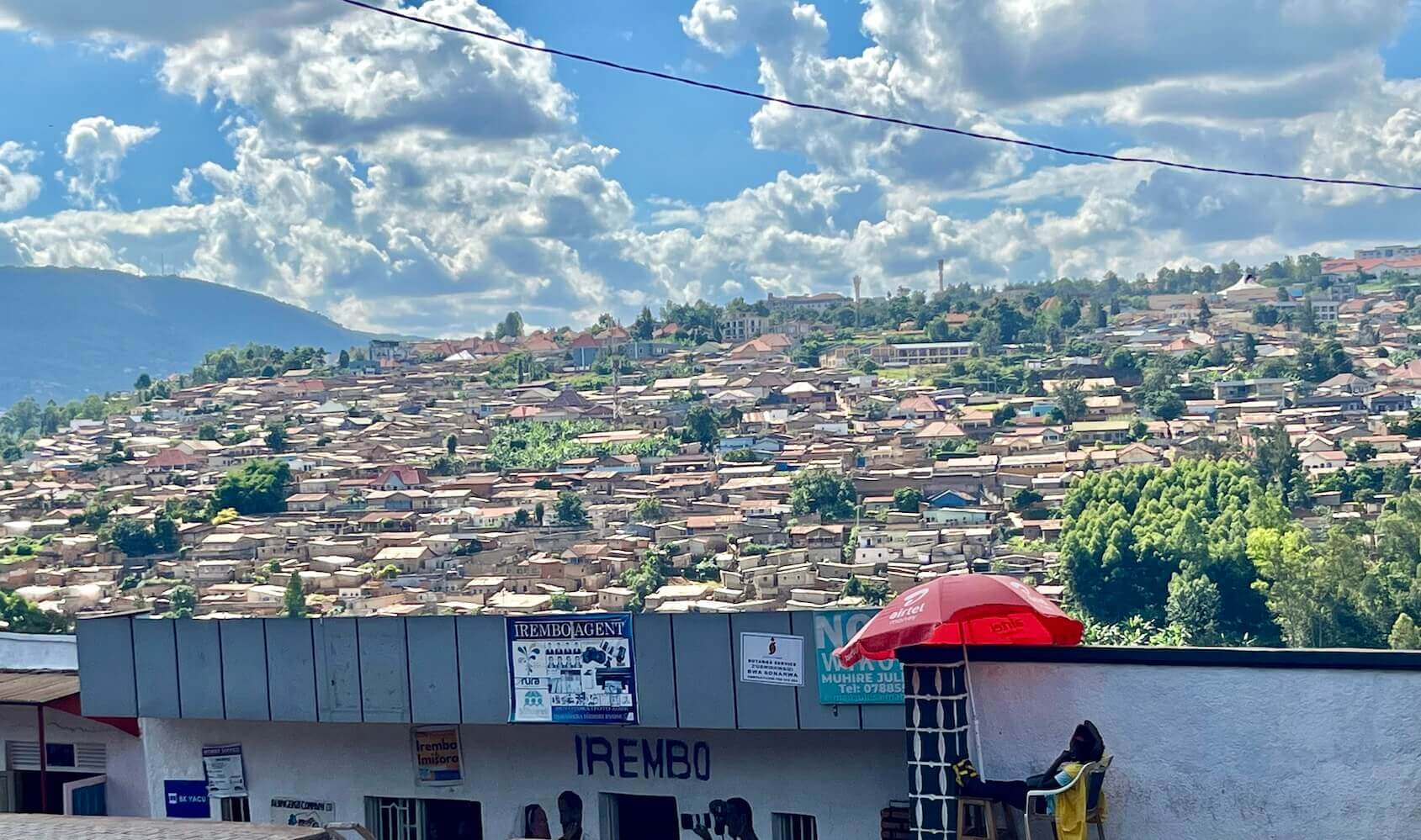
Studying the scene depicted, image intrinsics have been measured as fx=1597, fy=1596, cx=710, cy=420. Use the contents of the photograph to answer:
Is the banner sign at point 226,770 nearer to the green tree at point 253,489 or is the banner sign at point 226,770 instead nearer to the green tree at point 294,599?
the green tree at point 294,599

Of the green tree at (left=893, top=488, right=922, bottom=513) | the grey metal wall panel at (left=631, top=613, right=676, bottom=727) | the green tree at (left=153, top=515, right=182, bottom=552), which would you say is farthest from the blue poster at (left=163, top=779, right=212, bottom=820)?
the green tree at (left=153, top=515, right=182, bottom=552)

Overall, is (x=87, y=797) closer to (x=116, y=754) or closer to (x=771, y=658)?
(x=116, y=754)

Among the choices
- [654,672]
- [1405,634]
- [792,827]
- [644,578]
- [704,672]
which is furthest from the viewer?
[644,578]

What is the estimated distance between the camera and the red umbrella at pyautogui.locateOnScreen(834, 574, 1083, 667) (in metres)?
5.59

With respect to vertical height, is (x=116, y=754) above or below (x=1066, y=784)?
below

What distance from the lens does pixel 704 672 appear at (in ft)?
23.5

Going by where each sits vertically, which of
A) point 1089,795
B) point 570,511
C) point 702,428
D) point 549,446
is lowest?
point 570,511

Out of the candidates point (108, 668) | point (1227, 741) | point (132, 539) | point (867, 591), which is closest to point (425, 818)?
point (108, 668)

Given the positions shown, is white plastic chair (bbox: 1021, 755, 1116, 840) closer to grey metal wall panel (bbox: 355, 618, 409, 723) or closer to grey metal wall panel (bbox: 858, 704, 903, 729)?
grey metal wall panel (bbox: 858, 704, 903, 729)

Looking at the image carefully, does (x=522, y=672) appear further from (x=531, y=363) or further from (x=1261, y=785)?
(x=531, y=363)

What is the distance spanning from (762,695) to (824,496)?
245 feet

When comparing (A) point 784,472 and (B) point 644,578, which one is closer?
(B) point 644,578

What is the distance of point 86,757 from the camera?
9.16 meters

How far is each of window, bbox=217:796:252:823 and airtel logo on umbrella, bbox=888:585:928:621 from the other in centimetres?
454
